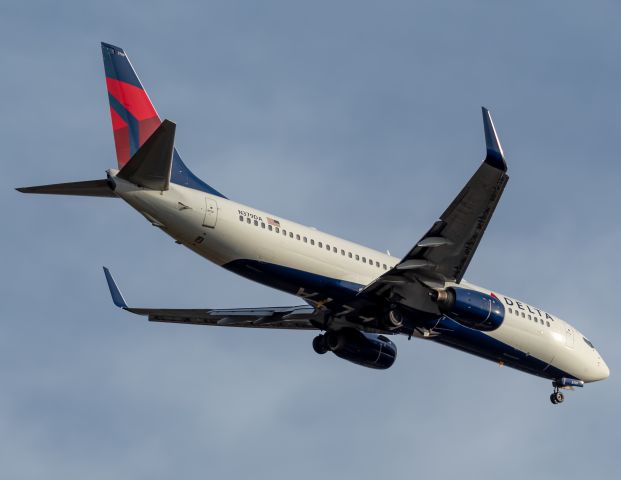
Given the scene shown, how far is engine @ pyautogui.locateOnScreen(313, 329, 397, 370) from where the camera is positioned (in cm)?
4147

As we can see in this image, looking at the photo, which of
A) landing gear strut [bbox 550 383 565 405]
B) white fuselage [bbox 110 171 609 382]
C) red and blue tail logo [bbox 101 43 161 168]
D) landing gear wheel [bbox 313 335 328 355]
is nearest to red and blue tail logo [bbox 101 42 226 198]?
red and blue tail logo [bbox 101 43 161 168]

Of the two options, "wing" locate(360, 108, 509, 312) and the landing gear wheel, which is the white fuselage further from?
the landing gear wheel

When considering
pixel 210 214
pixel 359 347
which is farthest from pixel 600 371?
pixel 210 214

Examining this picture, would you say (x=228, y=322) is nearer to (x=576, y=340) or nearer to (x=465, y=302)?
(x=465, y=302)

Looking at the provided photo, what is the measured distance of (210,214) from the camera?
35031 mm

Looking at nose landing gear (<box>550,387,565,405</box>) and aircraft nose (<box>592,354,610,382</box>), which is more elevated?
aircraft nose (<box>592,354,610,382</box>)

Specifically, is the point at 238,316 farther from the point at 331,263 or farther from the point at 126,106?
the point at 126,106

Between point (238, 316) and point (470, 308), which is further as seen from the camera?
point (238, 316)

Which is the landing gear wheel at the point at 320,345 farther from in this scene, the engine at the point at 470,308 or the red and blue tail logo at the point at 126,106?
the red and blue tail logo at the point at 126,106

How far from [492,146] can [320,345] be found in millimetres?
12912

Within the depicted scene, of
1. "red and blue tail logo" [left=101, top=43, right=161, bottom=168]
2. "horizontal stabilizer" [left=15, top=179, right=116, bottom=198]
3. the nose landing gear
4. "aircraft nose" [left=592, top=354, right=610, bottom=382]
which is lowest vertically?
"horizontal stabilizer" [left=15, top=179, right=116, bottom=198]

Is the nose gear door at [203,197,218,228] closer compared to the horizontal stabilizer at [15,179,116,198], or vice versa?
the horizontal stabilizer at [15,179,116,198]

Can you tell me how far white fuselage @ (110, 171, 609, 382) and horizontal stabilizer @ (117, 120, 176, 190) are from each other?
309mm

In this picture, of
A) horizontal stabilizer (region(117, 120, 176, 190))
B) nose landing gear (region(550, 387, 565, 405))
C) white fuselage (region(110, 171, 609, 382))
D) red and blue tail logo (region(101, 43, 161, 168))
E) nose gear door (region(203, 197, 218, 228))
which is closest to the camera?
horizontal stabilizer (region(117, 120, 176, 190))
